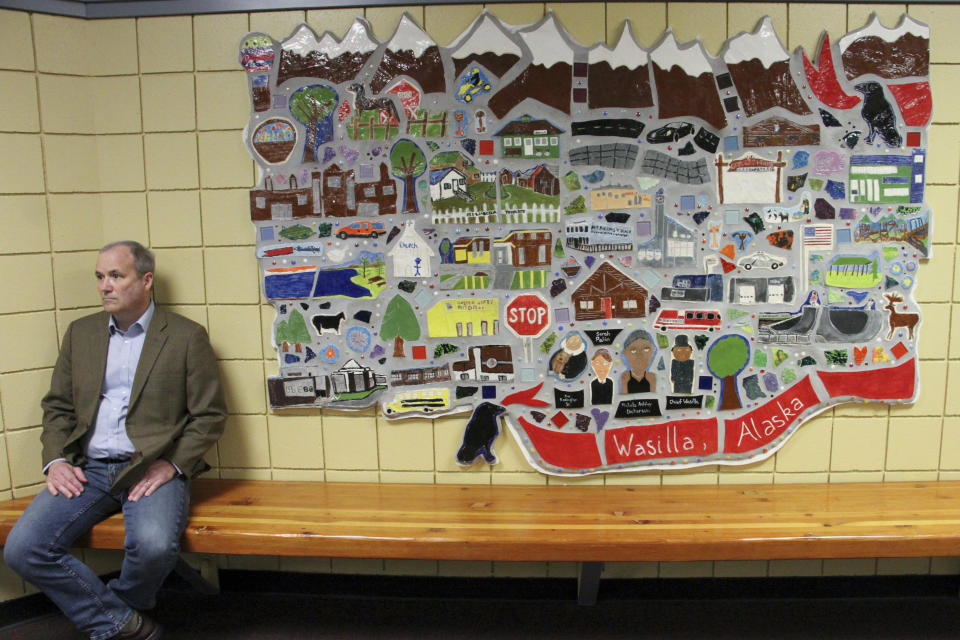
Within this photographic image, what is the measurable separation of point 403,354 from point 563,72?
1.15m

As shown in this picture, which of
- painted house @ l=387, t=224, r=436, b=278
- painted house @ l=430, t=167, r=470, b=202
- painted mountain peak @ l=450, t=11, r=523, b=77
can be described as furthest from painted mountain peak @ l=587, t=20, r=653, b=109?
painted house @ l=387, t=224, r=436, b=278

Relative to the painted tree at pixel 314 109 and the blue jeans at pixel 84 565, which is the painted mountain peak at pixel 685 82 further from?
the blue jeans at pixel 84 565

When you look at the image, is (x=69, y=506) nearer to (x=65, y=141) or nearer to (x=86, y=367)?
(x=86, y=367)

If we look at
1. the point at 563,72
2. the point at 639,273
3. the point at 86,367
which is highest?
the point at 563,72

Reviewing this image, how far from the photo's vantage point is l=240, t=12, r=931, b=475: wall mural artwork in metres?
2.15

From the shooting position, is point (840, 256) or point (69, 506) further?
point (840, 256)

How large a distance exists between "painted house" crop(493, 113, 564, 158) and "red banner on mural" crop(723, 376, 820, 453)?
1.18 meters

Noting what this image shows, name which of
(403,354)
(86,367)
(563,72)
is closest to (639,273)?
(563,72)

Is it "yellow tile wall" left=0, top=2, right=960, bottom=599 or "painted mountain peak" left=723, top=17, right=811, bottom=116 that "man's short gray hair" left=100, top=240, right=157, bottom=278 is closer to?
"yellow tile wall" left=0, top=2, right=960, bottom=599

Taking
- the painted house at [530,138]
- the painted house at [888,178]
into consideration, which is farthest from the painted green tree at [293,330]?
the painted house at [888,178]

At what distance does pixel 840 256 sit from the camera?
86.2 inches

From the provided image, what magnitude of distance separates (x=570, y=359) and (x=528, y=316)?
220 mm

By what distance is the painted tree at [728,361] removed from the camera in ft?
7.30

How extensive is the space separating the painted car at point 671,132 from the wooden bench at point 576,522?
126cm
